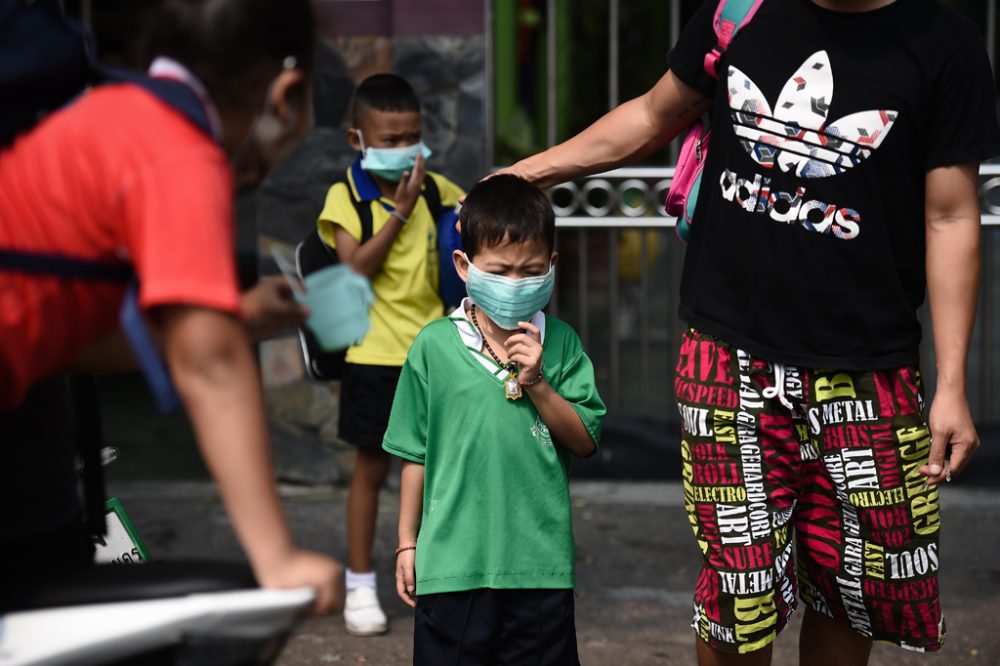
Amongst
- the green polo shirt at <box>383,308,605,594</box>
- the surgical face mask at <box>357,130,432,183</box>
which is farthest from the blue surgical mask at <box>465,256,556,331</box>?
the surgical face mask at <box>357,130,432,183</box>

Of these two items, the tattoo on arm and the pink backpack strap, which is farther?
the tattoo on arm

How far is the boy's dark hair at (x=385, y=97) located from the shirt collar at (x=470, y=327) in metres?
1.24

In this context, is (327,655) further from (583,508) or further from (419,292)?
(583,508)

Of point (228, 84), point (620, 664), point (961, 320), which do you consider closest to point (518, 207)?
point (961, 320)

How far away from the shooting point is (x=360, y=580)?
4188 millimetres

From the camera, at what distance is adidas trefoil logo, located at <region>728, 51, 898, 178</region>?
8.75 feet

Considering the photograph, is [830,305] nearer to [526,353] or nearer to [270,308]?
[526,353]

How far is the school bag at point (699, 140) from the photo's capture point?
282 centimetres

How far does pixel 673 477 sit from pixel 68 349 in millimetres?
4436

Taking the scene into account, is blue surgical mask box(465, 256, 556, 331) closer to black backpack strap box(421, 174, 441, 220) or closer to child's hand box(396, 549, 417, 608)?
child's hand box(396, 549, 417, 608)

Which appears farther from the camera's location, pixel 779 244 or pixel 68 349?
pixel 779 244

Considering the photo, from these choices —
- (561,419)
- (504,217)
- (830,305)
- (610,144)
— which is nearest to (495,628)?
(561,419)

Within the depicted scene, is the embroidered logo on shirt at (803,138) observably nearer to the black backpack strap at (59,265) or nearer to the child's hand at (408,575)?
the child's hand at (408,575)

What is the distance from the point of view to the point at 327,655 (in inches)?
159
